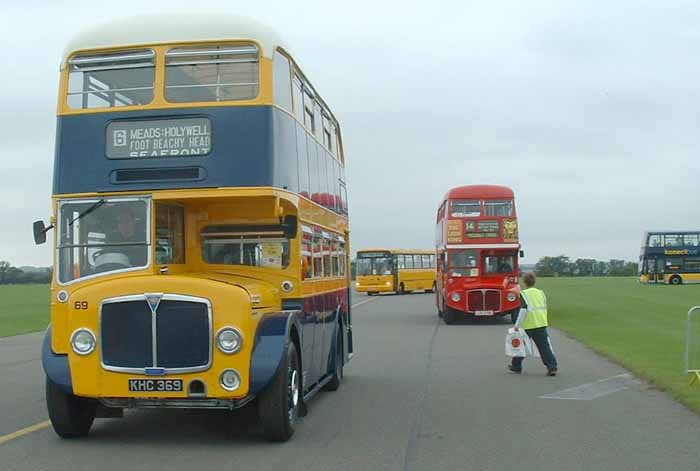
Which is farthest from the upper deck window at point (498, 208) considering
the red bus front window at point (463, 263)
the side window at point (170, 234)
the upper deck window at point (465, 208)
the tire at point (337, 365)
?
the side window at point (170, 234)

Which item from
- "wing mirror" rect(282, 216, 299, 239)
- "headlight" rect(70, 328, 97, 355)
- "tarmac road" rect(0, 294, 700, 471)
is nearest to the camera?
"tarmac road" rect(0, 294, 700, 471)

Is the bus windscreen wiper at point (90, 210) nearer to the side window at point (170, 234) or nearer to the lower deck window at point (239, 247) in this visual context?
the side window at point (170, 234)

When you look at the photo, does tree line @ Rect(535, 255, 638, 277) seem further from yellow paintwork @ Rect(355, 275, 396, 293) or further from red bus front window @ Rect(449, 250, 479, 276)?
red bus front window @ Rect(449, 250, 479, 276)

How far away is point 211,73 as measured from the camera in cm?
1021

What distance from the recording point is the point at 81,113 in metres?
10.0

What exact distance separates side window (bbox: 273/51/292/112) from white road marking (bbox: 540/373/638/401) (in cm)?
524

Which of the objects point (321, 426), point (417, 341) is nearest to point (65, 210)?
point (321, 426)

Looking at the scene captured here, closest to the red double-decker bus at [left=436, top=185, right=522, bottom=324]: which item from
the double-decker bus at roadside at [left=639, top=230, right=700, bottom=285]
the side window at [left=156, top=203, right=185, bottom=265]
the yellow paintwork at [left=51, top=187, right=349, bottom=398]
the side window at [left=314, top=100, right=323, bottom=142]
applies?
the side window at [left=314, top=100, right=323, bottom=142]

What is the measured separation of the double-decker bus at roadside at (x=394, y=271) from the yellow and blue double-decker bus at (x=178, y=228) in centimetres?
4869

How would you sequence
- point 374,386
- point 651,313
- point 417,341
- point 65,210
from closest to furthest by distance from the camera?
point 65,210
point 374,386
point 417,341
point 651,313

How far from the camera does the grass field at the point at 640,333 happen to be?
14.6 metres

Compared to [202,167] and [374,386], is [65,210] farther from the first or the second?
[374,386]

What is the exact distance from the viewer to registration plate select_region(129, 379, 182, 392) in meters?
9.04

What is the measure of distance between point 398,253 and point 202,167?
51.1 metres
